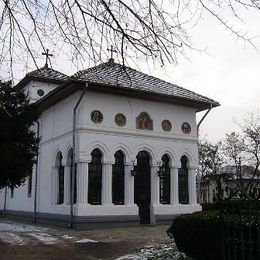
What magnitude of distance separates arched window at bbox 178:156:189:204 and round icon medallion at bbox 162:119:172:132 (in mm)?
1777

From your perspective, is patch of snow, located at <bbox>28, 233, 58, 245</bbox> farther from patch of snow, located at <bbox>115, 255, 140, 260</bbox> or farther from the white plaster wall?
patch of snow, located at <bbox>115, 255, 140, 260</bbox>

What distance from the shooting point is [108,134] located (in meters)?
24.0

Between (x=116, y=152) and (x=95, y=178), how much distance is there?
179 cm

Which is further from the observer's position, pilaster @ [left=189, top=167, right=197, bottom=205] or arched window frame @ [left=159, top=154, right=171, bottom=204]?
pilaster @ [left=189, top=167, right=197, bottom=205]

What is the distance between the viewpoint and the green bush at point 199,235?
9180mm

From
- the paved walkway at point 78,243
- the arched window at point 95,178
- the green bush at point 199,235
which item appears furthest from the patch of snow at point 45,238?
the green bush at point 199,235

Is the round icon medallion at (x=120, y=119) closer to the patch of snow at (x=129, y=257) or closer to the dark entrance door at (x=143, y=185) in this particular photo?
the dark entrance door at (x=143, y=185)

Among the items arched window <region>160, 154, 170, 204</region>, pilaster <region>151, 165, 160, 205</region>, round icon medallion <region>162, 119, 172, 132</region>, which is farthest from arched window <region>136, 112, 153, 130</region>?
pilaster <region>151, 165, 160, 205</region>

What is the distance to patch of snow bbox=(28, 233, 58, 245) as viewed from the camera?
55.7 ft

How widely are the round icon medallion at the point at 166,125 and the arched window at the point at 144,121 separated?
828mm

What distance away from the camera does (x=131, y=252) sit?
14.0 metres

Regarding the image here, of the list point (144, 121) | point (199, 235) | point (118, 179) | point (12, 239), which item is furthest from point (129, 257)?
point (144, 121)

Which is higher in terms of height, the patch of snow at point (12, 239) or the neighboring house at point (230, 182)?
the neighboring house at point (230, 182)

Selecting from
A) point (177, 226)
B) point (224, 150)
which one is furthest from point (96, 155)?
point (224, 150)
